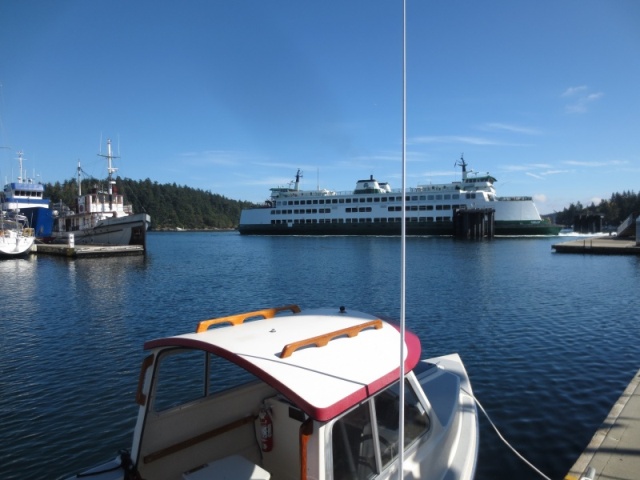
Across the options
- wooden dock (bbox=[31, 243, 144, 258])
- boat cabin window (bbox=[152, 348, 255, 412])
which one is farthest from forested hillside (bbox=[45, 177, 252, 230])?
boat cabin window (bbox=[152, 348, 255, 412])

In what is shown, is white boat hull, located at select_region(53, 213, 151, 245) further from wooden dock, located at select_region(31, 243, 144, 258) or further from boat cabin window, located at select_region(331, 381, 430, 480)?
boat cabin window, located at select_region(331, 381, 430, 480)

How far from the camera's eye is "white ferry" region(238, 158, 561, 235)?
3056 inches

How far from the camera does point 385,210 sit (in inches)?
3423

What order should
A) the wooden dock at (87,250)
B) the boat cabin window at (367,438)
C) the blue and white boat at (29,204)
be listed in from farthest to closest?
1. the blue and white boat at (29,204)
2. the wooden dock at (87,250)
3. the boat cabin window at (367,438)

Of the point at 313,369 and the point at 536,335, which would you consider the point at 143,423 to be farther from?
the point at 536,335

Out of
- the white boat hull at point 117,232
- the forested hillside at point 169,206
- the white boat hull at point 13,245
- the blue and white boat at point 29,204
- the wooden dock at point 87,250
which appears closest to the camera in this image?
the white boat hull at point 13,245

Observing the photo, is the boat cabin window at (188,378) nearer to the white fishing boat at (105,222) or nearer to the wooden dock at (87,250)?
the wooden dock at (87,250)

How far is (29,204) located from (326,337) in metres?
77.8

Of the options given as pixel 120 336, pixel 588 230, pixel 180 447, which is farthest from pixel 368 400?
pixel 588 230

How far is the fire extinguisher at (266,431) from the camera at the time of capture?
4.34 metres

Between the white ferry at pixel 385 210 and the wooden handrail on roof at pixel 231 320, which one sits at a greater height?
the white ferry at pixel 385 210

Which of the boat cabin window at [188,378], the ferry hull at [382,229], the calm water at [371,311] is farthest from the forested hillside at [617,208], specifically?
the boat cabin window at [188,378]

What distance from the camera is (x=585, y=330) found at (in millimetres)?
13781

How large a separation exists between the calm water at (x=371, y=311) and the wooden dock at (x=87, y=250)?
12.5 metres
